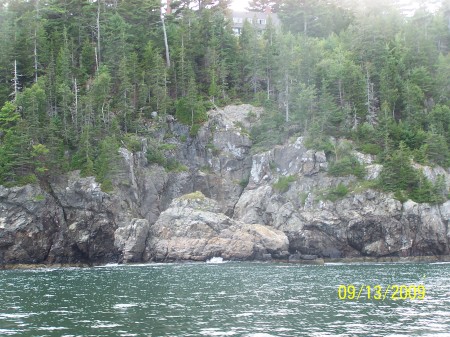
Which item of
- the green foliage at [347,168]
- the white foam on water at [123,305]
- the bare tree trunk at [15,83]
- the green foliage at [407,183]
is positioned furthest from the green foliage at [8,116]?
the green foliage at [407,183]

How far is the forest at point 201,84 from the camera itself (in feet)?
226

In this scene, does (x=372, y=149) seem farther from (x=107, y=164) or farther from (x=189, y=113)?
(x=107, y=164)

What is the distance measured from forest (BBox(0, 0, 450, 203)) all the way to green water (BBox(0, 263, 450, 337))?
787 inches

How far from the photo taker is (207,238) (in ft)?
210

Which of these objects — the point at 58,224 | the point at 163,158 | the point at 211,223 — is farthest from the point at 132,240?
the point at 163,158

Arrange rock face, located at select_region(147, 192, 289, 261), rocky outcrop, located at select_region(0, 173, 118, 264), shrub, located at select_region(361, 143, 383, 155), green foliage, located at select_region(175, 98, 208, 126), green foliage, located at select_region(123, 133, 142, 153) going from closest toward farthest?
1. rocky outcrop, located at select_region(0, 173, 118, 264)
2. rock face, located at select_region(147, 192, 289, 261)
3. shrub, located at select_region(361, 143, 383, 155)
4. green foliage, located at select_region(123, 133, 142, 153)
5. green foliage, located at select_region(175, 98, 208, 126)

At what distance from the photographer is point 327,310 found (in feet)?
98.9

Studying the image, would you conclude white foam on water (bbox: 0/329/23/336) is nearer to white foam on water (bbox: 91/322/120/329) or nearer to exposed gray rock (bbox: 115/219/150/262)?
white foam on water (bbox: 91/322/120/329)

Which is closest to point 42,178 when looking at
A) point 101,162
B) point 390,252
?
point 101,162

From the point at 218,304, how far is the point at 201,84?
Result: 58357 millimetres

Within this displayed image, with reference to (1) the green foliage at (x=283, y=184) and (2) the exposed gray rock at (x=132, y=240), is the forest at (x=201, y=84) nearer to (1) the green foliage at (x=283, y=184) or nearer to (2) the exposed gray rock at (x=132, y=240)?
(1) the green foliage at (x=283, y=184)

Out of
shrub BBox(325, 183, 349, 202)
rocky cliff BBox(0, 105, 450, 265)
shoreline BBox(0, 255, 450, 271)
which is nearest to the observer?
shoreline BBox(0, 255, 450, 271)
